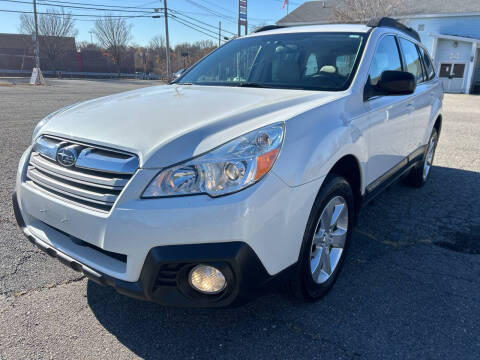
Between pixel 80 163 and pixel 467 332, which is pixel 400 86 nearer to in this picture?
pixel 467 332

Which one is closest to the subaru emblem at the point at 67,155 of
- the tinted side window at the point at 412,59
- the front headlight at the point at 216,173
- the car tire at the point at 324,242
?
the front headlight at the point at 216,173

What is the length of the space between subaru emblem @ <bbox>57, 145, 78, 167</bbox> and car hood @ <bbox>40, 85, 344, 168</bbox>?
71 mm

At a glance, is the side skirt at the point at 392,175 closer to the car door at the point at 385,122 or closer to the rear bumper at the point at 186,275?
the car door at the point at 385,122

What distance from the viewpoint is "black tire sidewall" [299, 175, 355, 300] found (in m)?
2.10

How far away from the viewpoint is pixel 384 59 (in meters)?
3.32

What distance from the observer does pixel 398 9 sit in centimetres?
2819

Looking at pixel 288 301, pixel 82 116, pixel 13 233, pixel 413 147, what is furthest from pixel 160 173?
pixel 413 147

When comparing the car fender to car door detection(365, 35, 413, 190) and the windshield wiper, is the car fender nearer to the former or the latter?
car door detection(365, 35, 413, 190)

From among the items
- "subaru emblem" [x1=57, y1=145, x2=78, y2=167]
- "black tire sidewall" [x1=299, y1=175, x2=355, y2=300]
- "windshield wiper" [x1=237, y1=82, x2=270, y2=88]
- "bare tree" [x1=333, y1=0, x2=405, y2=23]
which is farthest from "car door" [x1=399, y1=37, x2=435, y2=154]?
"bare tree" [x1=333, y1=0, x2=405, y2=23]

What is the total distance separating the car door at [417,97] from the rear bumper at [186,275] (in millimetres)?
2710

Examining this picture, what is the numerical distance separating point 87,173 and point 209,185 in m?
0.68

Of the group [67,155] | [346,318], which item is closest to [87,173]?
[67,155]

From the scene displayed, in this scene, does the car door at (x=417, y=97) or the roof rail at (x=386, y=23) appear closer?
the roof rail at (x=386, y=23)

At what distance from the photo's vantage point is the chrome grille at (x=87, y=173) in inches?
72.7
